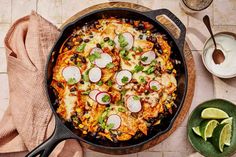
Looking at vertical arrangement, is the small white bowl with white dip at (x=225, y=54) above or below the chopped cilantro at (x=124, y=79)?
above

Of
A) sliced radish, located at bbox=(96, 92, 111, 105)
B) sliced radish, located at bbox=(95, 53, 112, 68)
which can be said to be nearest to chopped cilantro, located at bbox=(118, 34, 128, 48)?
sliced radish, located at bbox=(95, 53, 112, 68)

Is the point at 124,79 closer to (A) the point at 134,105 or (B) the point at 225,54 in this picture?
(A) the point at 134,105

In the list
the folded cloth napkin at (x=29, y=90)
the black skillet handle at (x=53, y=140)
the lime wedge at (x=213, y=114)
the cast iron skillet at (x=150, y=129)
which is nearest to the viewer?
the black skillet handle at (x=53, y=140)

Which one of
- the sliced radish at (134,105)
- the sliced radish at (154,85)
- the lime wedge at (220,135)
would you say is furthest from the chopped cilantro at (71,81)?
Result: the lime wedge at (220,135)

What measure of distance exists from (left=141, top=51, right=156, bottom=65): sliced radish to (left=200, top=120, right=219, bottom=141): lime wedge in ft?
1.94

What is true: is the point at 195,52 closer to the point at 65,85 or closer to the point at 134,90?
the point at 134,90

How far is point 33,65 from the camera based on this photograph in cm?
269

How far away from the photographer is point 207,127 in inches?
109

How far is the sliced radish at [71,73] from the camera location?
8.28 ft

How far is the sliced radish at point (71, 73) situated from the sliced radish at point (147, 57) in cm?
39

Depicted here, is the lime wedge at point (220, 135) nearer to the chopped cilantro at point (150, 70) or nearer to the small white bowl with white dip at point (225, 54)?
the small white bowl with white dip at point (225, 54)

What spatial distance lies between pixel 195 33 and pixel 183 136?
0.69 m

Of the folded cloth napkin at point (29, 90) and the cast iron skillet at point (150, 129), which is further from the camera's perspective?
the folded cloth napkin at point (29, 90)

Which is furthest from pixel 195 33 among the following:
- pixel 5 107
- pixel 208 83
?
pixel 5 107
